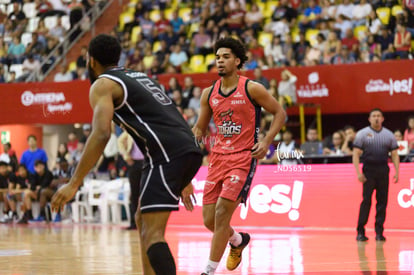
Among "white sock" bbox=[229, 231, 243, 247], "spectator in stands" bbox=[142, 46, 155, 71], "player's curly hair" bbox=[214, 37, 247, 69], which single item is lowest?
"white sock" bbox=[229, 231, 243, 247]

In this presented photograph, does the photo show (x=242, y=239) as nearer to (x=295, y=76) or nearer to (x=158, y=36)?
(x=295, y=76)

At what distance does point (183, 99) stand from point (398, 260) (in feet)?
38.3

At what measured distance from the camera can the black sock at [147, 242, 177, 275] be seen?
6316 millimetres

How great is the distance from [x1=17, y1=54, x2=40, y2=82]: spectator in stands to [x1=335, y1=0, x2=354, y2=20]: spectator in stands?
9581 mm

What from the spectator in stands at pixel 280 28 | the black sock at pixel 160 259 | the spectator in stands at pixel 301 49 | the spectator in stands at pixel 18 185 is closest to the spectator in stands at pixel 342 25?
the spectator in stands at pixel 301 49

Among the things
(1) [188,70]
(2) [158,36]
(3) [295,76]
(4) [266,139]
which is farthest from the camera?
(2) [158,36]

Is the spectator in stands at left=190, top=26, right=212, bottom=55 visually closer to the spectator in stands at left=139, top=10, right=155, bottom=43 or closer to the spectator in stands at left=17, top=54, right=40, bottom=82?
the spectator in stands at left=139, top=10, right=155, bottom=43

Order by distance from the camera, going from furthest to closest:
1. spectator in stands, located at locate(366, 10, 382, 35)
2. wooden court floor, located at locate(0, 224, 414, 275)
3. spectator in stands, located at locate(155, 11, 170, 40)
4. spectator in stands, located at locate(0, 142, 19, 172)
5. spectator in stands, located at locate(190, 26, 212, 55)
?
spectator in stands, located at locate(155, 11, 170, 40), spectator in stands, located at locate(190, 26, 212, 55), spectator in stands, located at locate(0, 142, 19, 172), spectator in stands, located at locate(366, 10, 382, 35), wooden court floor, located at locate(0, 224, 414, 275)

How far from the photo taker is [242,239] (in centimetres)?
959

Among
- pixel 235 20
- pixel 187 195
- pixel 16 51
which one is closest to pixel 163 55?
pixel 235 20

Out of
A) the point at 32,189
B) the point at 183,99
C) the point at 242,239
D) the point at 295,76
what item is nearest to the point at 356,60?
the point at 295,76

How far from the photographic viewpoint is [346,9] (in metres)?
23.0

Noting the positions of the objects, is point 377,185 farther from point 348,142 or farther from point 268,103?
point 268,103

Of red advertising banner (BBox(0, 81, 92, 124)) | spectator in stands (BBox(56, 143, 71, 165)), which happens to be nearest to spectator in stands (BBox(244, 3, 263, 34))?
red advertising banner (BBox(0, 81, 92, 124))
